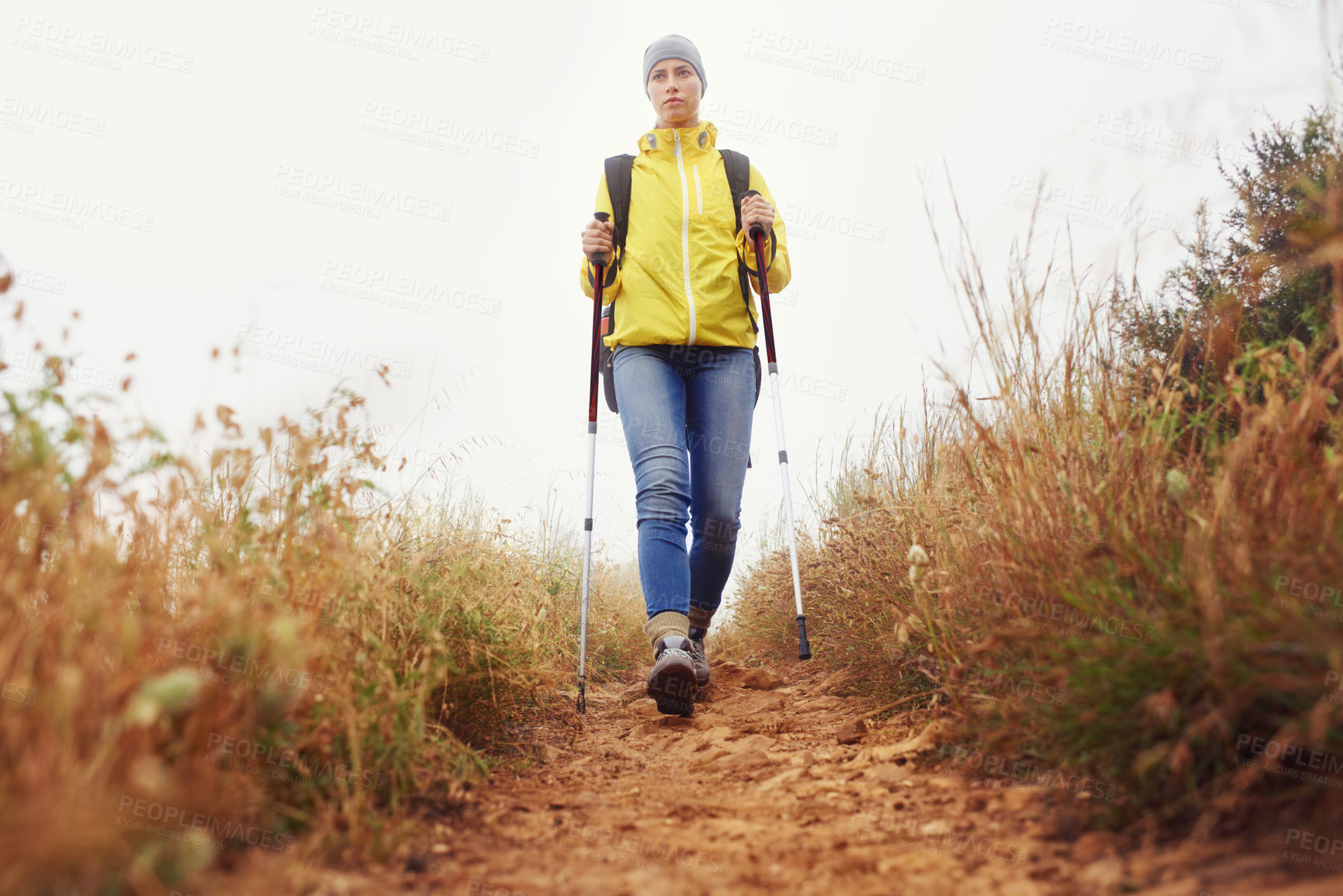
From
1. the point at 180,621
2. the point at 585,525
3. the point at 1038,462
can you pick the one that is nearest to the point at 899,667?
the point at 1038,462

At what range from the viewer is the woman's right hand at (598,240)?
3.57m

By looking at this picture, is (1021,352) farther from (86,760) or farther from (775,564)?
(775,564)

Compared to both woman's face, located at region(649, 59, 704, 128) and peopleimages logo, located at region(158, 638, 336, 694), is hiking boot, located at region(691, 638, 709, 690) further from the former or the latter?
woman's face, located at region(649, 59, 704, 128)

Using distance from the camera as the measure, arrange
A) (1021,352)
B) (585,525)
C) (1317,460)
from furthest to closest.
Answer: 1. (585,525)
2. (1021,352)
3. (1317,460)

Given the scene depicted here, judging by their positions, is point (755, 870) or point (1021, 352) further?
point (1021, 352)

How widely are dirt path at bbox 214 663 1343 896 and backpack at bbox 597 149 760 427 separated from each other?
155cm

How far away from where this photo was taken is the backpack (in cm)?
363

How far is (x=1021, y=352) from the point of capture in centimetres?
251

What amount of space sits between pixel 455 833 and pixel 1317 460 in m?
2.00

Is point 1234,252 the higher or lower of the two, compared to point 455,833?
higher

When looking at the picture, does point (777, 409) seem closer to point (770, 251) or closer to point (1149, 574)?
point (770, 251)

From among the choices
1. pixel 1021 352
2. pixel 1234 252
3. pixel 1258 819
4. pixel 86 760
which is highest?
pixel 1234 252

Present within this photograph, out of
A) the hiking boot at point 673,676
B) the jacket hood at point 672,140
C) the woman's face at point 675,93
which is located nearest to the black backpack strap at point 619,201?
the jacket hood at point 672,140

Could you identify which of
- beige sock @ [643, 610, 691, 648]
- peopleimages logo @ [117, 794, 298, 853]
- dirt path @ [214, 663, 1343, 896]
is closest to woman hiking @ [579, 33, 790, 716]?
beige sock @ [643, 610, 691, 648]
